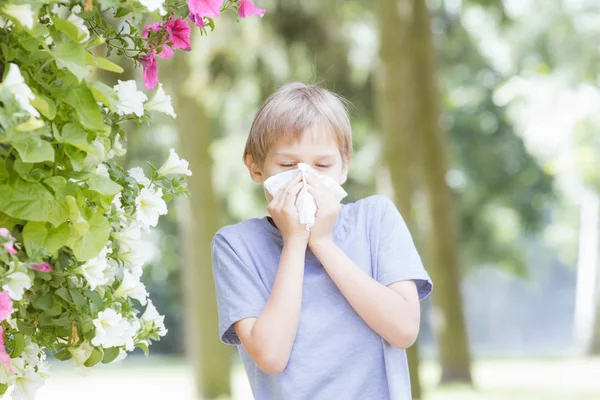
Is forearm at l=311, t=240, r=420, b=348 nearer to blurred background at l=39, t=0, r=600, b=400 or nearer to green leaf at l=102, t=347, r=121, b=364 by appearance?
green leaf at l=102, t=347, r=121, b=364

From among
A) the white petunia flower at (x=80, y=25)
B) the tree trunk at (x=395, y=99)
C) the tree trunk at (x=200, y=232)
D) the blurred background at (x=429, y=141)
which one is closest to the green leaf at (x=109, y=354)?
the white petunia flower at (x=80, y=25)

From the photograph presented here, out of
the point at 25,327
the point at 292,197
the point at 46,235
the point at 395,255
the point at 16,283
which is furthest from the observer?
the point at 395,255

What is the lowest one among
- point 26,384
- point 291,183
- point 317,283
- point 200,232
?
point 200,232

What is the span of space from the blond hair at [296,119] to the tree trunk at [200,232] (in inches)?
319

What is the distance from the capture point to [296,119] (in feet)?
7.14

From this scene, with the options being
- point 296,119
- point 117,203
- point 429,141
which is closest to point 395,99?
point 429,141

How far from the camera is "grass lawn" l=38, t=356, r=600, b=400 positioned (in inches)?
408

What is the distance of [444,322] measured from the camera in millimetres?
12172

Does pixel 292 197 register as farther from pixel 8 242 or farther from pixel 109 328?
pixel 8 242

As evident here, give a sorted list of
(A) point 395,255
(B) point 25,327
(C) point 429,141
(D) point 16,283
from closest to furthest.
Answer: (D) point 16,283
(B) point 25,327
(A) point 395,255
(C) point 429,141

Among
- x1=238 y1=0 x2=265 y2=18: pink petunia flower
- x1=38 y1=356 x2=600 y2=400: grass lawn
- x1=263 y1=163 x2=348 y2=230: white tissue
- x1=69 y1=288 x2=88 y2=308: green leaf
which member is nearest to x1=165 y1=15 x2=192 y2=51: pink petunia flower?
x1=238 y1=0 x2=265 y2=18: pink petunia flower

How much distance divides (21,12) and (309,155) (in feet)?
2.49

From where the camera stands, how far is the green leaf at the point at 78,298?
1885 mm

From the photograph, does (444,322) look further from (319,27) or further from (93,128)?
(93,128)
